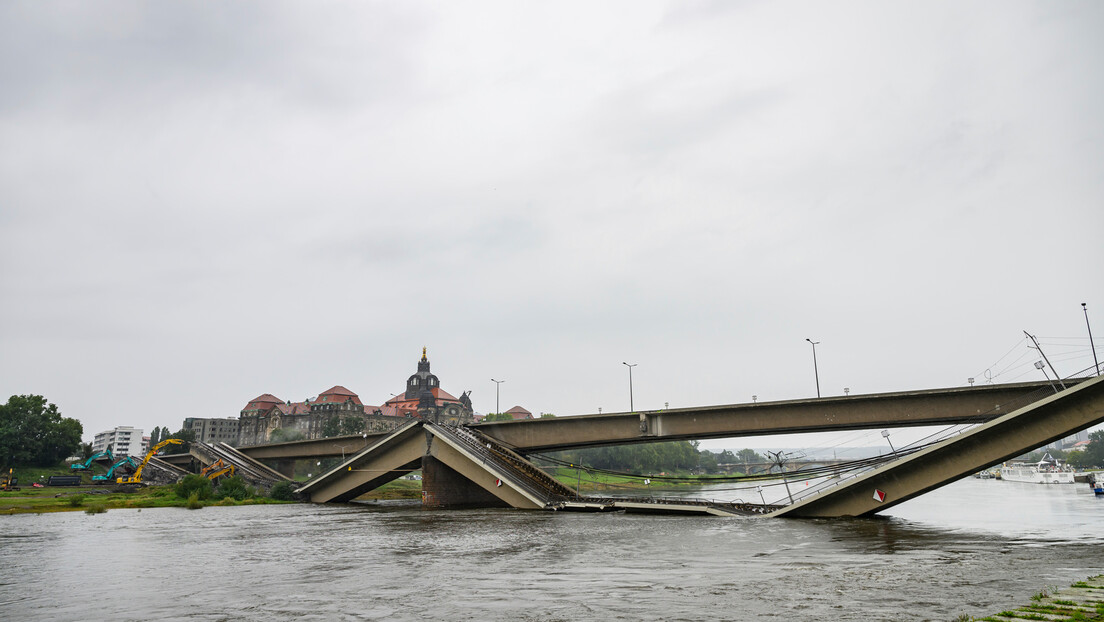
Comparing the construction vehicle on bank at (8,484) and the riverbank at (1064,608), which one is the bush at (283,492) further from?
the riverbank at (1064,608)

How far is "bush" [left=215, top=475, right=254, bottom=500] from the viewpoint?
6762cm

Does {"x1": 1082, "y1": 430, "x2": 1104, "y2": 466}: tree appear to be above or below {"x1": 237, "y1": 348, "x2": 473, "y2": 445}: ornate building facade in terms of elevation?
below

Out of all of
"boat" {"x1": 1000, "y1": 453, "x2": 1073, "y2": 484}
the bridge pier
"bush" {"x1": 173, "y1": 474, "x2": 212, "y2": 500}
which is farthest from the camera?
"boat" {"x1": 1000, "y1": 453, "x2": 1073, "y2": 484}

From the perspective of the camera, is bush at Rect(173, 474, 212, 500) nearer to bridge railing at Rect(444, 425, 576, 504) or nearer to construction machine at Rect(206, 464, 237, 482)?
construction machine at Rect(206, 464, 237, 482)

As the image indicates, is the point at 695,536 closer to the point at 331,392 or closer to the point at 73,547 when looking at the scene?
the point at 73,547

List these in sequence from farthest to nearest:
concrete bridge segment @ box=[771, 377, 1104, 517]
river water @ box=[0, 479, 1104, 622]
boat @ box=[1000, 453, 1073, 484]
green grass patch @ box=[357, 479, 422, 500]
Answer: boat @ box=[1000, 453, 1073, 484], green grass patch @ box=[357, 479, 422, 500], concrete bridge segment @ box=[771, 377, 1104, 517], river water @ box=[0, 479, 1104, 622]

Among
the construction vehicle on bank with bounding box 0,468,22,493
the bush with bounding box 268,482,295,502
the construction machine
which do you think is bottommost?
the bush with bounding box 268,482,295,502

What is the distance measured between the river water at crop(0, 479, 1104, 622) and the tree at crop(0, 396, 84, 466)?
3021 inches

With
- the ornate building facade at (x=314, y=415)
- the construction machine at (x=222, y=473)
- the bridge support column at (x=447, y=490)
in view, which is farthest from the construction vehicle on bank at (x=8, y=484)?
the ornate building facade at (x=314, y=415)

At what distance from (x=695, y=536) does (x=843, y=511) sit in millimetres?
11603

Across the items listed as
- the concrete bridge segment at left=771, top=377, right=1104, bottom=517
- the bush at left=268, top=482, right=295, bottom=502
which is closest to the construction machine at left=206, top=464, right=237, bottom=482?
the bush at left=268, top=482, right=295, bottom=502

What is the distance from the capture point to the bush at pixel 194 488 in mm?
65375

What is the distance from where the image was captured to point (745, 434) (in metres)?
52.2

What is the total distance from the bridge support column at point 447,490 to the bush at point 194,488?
26414 millimetres
